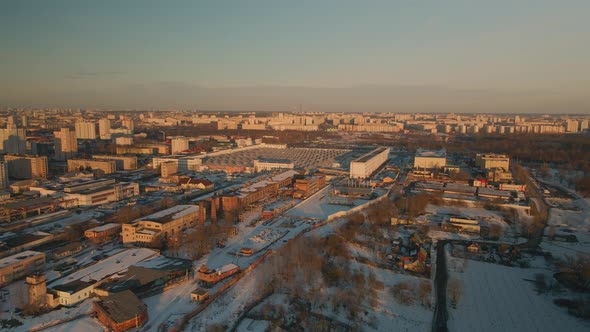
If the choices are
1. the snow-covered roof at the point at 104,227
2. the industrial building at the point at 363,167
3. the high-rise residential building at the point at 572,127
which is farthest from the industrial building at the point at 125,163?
the high-rise residential building at the point at 572,127

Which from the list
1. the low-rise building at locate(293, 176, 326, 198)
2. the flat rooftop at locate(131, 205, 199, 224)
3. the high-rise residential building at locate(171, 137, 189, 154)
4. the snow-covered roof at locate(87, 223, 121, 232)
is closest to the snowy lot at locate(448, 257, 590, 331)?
the flat rooftop at locate(131, 205, 199, 224)

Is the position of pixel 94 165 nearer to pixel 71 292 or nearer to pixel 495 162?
pixel 71 292

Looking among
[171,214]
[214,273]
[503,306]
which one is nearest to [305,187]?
[171,214]

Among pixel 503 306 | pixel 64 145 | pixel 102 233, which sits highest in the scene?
pixel 64 145

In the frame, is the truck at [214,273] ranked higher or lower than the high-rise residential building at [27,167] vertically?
lower

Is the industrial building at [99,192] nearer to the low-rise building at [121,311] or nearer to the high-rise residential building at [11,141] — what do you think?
the low-rise building at [121,311]

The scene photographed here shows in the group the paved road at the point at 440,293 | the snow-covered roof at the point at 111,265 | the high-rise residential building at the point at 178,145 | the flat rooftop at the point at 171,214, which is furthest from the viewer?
the high-rise residential building at the point at 178,145
